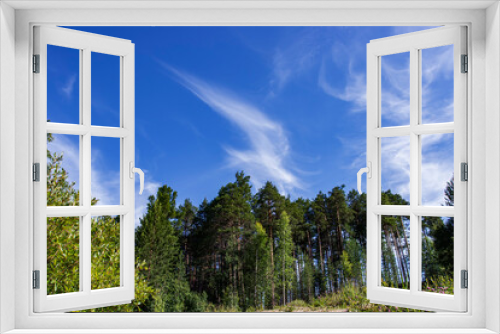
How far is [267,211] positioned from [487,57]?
142 inches

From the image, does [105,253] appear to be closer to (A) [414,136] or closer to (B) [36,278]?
(B) [36,278]

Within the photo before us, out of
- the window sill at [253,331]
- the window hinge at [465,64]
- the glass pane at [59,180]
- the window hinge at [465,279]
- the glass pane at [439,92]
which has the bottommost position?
the window sill at [253,331]

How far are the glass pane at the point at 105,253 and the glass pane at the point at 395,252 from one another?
3008 millimetres

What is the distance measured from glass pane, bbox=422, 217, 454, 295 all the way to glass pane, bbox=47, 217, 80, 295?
355 cm

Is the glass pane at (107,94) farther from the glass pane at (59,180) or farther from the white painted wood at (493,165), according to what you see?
the white painted wood at (493,165)


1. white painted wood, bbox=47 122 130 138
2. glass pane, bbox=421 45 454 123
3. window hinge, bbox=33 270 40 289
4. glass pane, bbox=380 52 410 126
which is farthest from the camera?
glass pane, bbox=380 52 410 126

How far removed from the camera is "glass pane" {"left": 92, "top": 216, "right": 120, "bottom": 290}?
3.72m

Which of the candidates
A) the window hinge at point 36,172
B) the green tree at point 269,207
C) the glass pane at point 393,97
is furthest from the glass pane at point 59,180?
the glass pane at point 393,97

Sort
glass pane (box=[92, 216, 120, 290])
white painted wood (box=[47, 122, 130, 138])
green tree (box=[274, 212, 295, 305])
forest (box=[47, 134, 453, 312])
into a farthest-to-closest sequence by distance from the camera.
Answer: green tree (box=[274, 212, 295, 305]), forest (box=[47, 134, 453, 312]), glass pane (box=[92, 216, 120, 290]), white painted wood (box=[47, 122, 130, 138])

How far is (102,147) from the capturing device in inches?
172

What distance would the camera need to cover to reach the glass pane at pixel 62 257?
11.3 ft

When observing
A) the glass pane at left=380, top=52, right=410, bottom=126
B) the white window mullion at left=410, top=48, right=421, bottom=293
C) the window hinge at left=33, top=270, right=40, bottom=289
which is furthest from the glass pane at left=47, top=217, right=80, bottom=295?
the glass pane at left=380, top=52, right=410, bottom=126

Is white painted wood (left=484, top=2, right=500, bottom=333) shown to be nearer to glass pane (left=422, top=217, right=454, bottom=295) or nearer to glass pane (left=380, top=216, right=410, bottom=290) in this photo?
glass pane (left=422, top=217, right=454, bottom=295)

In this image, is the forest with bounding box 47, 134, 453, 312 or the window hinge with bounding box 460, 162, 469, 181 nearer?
the window hinge with bounding box 460, 162, 469, 181
